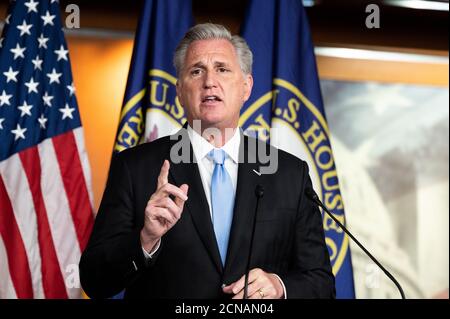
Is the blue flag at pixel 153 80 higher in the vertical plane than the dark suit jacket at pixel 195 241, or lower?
higher

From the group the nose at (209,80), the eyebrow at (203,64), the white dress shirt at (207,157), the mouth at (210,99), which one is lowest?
the white dress shirt at (207,157)

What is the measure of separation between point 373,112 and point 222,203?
2.34 meters

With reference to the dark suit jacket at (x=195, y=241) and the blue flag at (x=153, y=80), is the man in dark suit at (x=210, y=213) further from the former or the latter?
the blue flag at (x=153, y=80)

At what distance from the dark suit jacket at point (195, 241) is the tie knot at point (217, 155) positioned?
0.23ft

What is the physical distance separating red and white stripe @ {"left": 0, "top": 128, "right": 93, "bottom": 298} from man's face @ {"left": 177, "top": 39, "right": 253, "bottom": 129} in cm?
132

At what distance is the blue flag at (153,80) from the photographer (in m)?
3.35

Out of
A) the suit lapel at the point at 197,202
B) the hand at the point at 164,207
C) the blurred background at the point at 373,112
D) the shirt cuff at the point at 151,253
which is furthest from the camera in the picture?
the blurred background at the point at 373,112

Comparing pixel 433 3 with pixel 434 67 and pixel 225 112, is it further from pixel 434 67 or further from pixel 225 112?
pixel 225 112

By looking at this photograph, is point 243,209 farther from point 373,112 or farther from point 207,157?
point 373,112

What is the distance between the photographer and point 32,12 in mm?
3449

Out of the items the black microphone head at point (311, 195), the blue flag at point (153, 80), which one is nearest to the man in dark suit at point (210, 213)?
the black microphone head at point (311, 195)

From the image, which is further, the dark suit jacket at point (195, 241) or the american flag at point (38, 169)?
the american flag at point (38, 169)
